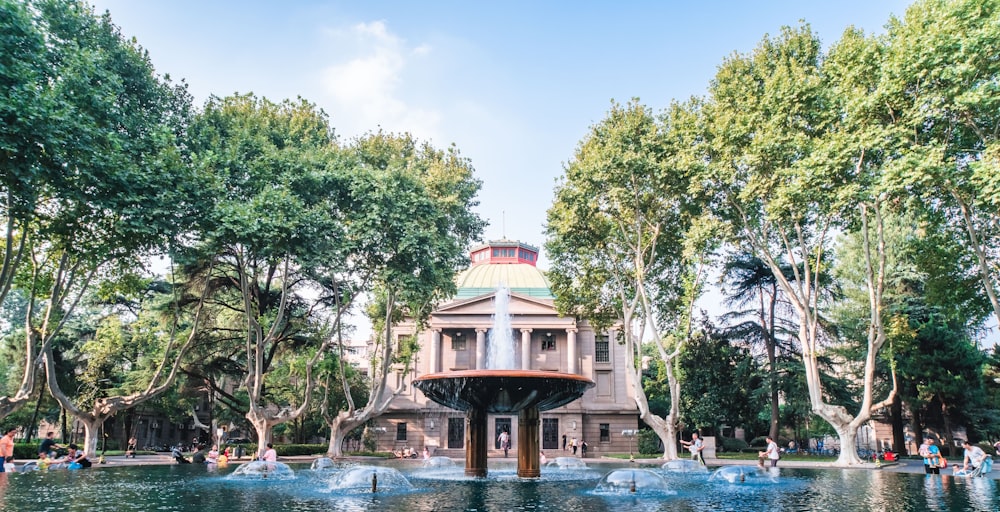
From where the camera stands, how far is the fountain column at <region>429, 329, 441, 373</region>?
48.2 meters

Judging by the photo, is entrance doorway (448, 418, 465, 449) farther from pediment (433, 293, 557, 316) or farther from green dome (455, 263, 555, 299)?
green dome (455, 263, 555, 299)

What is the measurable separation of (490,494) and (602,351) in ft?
129

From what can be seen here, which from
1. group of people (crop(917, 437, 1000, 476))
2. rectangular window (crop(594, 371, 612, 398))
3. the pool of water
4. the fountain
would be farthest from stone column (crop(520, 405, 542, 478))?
rectangular window (crop(594, 371, 612, 398))

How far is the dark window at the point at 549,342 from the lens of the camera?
49656mm

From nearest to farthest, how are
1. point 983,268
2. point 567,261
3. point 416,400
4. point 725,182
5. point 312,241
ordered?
1. point 983,268
2. point 312,241
3. point 725,182
4. point 567,261
5. point 416,400

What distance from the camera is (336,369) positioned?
37.6 m

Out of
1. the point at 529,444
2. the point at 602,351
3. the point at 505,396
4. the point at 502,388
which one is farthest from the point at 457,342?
the point at 502,388

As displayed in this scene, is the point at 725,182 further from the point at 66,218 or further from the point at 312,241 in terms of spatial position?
the point at 66,218

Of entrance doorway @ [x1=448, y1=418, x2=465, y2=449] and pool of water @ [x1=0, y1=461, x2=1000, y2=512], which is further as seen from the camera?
entrance doorway @ [x1=448, y1=418, x2=465, y2=449]

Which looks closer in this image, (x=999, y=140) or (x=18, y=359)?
(x=999, y=140)

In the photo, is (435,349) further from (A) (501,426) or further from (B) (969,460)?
(B) (969,460)

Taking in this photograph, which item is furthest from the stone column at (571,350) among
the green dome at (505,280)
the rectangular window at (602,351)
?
the green dome at (505,280)

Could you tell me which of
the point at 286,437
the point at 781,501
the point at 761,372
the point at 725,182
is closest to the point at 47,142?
the point at 781,501

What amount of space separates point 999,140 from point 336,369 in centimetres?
3209
